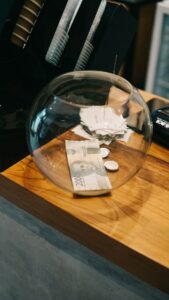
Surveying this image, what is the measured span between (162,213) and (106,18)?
1.75ft

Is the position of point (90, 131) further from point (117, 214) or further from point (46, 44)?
point (46, 44)

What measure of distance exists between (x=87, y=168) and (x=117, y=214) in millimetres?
129

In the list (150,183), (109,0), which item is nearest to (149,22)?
(109,0)

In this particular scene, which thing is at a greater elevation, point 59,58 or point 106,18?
point 106,18

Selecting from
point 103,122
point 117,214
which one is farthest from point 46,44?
point 117,214

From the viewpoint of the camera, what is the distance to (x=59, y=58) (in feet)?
3.46

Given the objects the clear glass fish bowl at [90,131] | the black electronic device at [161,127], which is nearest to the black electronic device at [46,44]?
the clear glass fish bowl at [90,131]

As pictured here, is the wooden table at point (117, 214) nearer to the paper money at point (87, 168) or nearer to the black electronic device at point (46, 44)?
the paper money at point (87, 168)

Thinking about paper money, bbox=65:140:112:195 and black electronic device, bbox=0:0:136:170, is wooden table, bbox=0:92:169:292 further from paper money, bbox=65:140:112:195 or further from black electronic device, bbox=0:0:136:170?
black electronic device, bbox=0:0:136:170

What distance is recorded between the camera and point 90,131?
0.84 meters

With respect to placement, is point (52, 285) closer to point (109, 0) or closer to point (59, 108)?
point (59, 108)

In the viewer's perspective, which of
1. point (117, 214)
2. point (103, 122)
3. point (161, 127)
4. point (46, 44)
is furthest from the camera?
point (46, 44)

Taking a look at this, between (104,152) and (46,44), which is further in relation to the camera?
(46,44)

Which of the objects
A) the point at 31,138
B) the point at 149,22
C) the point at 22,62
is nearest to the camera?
the point at 31,138
